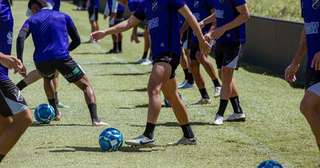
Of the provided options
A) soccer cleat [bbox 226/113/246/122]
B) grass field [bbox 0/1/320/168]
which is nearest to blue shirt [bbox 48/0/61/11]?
grass field [bbox 0/1/320/168]

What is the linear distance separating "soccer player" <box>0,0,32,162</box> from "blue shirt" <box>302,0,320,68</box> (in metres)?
2.66

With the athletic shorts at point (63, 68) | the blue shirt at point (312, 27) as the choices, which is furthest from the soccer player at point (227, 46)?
the blue shirt at point (312, 27)

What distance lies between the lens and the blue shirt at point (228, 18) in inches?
375

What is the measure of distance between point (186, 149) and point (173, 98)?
61 cm

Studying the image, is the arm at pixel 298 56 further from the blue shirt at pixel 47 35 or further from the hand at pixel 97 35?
the blue shirt at pixel 47 35

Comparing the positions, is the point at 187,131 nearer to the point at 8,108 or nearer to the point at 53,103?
the point at 8,108

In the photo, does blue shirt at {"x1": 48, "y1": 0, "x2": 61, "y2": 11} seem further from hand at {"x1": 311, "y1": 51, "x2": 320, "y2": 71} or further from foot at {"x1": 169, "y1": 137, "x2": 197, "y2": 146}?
hand at {"x1": 311, "y1": 51, "x2": 320, "y2": 71}

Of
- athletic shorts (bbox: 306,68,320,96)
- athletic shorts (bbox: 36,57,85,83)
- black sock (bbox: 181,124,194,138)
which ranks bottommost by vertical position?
black sock (bbox: 181,124,194,138)

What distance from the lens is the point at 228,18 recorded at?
377 inches

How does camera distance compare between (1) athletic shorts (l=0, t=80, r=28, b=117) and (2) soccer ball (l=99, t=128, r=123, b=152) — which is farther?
(2) soccer ball (l=99, t=128, r=123, b=152)

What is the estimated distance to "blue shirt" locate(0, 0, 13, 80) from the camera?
22.1 feet

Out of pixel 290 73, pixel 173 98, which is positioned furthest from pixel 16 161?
pixel 290 73

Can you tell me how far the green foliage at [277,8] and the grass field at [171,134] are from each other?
501 cm

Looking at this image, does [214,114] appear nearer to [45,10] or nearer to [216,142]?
[216,142]
